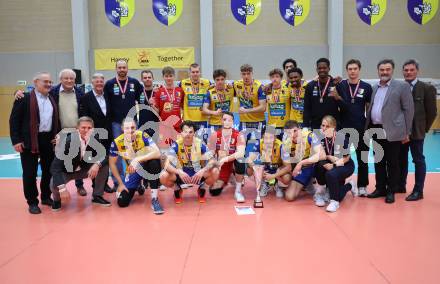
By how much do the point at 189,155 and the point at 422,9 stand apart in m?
13.9

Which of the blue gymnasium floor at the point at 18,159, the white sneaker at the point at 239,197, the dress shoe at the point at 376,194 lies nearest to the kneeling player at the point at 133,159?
the white sneaker at the point at 239,197

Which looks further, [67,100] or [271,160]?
[271,160]

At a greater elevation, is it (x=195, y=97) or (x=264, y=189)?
(x=195, y=97)

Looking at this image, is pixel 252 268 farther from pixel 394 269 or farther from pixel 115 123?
pixel 115 123

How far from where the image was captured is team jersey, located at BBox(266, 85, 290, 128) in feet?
20.3

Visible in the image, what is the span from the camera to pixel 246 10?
15000mm

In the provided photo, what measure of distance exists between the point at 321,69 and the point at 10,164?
7676 mm

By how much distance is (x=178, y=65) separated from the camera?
600 inches

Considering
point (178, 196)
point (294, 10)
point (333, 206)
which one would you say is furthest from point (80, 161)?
point (294, 10)

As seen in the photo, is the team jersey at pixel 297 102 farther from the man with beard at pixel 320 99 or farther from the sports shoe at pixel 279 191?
the sports shoe at pixel 279 191

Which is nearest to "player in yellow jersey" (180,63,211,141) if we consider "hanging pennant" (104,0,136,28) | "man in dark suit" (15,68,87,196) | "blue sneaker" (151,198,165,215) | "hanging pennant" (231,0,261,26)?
"blue sneaker" (151,198,165,215)

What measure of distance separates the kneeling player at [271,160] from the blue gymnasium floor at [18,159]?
9.19ft

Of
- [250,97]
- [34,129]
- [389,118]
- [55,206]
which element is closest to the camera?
[34,129]

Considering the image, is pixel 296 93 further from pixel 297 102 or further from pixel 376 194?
pixel 376 194
